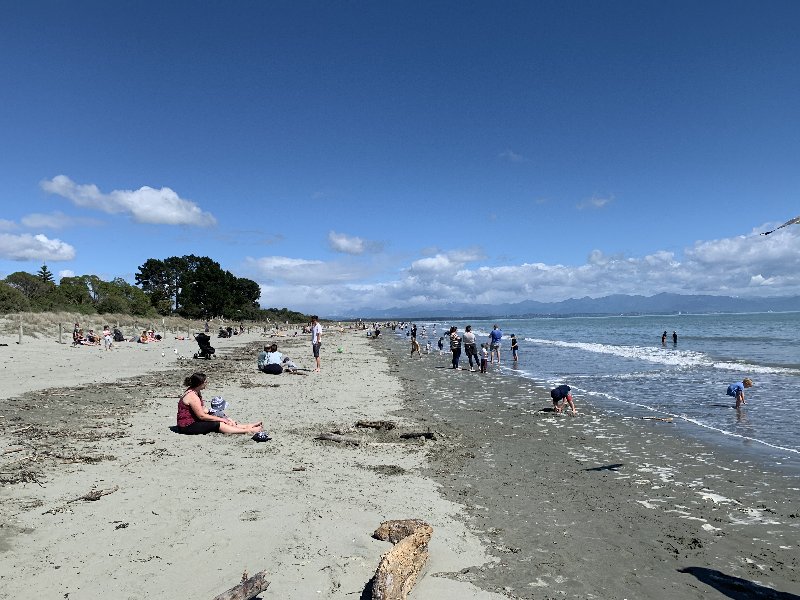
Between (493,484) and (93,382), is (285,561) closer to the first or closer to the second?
(493,484)

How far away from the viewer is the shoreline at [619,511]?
4855mm

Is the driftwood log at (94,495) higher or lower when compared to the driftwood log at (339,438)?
higher

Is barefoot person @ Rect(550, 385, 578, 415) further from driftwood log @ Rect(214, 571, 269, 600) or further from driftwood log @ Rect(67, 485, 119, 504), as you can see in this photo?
driftwood log @ Rect(214, 571, 269, 600)

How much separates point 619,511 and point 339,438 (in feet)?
16.9

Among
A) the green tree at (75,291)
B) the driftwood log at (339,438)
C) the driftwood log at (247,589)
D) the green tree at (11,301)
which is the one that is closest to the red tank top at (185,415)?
the driftwood log at (339,438)

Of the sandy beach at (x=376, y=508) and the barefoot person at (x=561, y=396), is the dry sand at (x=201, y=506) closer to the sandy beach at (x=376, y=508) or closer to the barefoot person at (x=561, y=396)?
the sandy beach at (x=376, y=508)

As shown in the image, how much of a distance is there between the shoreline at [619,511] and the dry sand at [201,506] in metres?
0.55

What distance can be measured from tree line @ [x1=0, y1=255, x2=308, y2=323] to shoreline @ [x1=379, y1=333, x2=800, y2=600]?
57175 mm

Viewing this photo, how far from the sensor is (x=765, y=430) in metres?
11.3

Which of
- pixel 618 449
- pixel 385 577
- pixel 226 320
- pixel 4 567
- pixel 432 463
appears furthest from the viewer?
pixel 226 320

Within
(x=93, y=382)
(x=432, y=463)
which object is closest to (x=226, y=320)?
(x=93, y=382)

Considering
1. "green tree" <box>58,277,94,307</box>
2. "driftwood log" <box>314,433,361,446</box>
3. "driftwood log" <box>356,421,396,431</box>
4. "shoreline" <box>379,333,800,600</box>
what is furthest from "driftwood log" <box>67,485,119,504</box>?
"green tree" <box>58,277,94,307</box>

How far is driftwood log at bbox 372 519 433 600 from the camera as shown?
158 inches

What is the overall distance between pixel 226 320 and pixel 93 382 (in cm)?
7854
